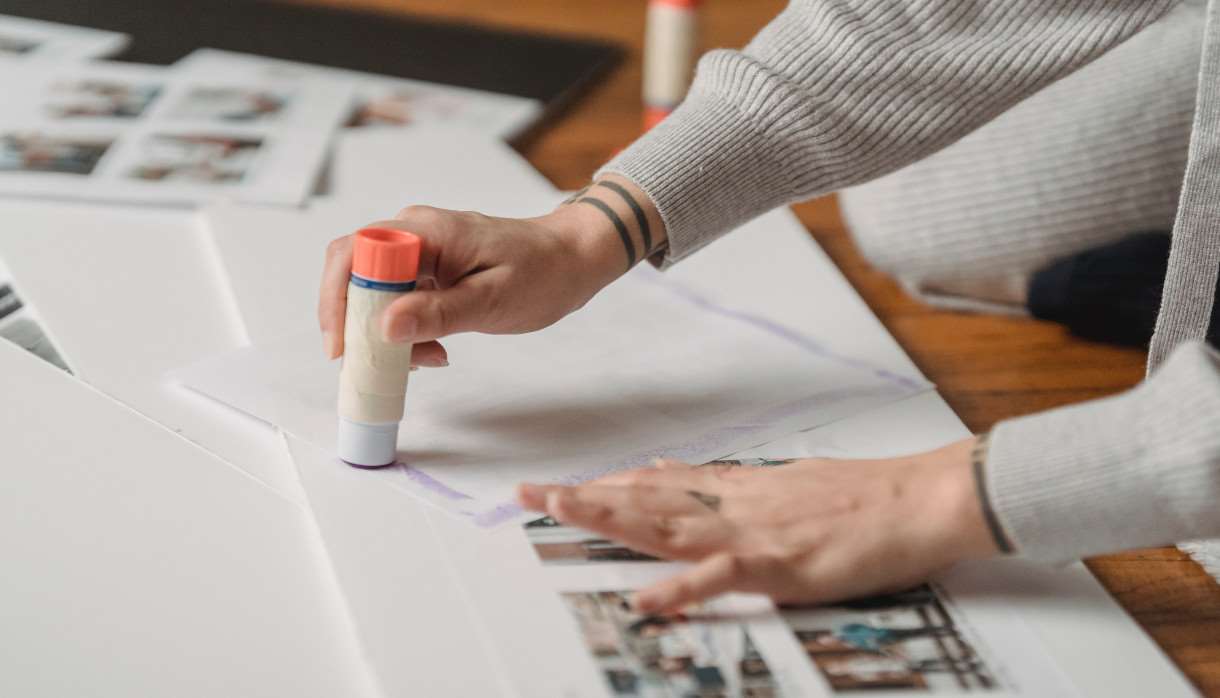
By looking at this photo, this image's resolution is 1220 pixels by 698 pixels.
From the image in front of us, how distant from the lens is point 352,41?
1770 millimetres

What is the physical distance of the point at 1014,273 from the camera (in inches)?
46.9

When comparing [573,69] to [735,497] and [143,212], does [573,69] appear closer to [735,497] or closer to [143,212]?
[143,212]

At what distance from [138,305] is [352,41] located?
32.7 inches

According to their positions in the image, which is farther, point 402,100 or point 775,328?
point 402,100

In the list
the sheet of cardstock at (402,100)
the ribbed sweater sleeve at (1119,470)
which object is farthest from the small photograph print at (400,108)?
the ribbed sweater sleeve at (1119,470)

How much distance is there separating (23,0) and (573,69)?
0.74m

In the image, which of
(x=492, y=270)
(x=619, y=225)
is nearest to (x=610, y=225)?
(x=619, y=225)

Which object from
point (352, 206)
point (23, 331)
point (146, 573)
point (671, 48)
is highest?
point (671, 48)

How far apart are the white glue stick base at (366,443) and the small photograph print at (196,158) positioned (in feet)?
1.83

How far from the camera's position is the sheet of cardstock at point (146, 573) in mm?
646

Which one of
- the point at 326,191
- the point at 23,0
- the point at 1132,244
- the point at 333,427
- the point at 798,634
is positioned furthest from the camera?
the point at 23,0

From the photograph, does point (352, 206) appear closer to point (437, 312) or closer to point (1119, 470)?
point (437, 312)

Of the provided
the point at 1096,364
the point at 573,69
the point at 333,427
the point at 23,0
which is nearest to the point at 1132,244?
the point at 1096,364

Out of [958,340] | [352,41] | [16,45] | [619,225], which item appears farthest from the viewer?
[352,41]
